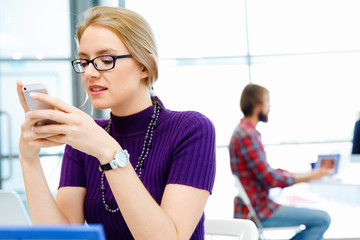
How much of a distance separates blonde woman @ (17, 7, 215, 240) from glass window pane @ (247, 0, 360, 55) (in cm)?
408

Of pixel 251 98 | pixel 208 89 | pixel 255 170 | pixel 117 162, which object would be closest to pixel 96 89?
pixel 117 162

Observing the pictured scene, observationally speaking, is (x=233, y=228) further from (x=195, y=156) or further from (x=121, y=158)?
(x=121, y=158)

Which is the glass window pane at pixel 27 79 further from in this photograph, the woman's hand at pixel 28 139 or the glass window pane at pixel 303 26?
the woman's hand at pixel 28 139

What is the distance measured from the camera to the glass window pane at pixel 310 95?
528 centimetres

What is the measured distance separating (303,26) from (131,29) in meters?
4.41

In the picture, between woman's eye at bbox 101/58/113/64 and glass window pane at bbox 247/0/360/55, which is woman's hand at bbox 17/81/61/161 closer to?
woman's eye at bbox 101/58/113/64

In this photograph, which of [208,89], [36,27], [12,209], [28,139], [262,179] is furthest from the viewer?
[208,89]

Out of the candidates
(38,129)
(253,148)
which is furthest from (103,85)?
(253,148)

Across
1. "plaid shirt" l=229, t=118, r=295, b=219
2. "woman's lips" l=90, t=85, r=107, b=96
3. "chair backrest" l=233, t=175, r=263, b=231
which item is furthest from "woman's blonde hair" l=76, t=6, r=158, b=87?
"chair backrest" l=233, t=175, r=263, b=231

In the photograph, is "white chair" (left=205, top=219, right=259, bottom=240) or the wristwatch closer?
the wristwatch

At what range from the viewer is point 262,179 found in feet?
10.2

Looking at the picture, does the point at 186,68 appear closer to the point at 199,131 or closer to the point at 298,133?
the point at 298,133

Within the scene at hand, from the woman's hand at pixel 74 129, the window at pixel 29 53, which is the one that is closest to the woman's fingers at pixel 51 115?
the woman's hand at pixel 74 129

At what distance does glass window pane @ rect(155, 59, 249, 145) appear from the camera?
5.26m
